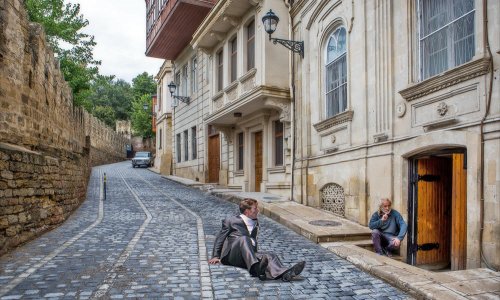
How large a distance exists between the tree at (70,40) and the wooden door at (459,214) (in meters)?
19.8

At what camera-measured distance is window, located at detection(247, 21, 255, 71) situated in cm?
1512

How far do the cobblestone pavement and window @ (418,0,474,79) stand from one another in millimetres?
4075

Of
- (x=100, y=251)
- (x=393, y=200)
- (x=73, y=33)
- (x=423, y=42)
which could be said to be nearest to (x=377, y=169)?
(x=393, y=200)

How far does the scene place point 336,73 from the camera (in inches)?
443

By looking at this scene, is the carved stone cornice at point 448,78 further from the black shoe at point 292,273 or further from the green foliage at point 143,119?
the green foliage at point 143,119

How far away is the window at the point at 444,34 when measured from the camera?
703 centimetres

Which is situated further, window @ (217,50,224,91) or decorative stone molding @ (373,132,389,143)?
window @ (217,50,224,91)

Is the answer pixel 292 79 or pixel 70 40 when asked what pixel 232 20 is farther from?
pixel 70 40

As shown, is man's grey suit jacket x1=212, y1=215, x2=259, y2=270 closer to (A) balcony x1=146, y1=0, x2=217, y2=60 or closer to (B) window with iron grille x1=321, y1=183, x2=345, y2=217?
(B) window with iron grille x1=321, y1=183, x2=345, y2=217

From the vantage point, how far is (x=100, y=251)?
7.16 metres

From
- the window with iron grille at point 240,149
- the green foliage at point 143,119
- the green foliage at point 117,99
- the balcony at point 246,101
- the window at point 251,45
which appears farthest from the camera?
the green foliage at point 117,99

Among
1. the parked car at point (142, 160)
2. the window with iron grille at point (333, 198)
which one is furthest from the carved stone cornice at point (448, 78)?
the parked car at point (142, 160)

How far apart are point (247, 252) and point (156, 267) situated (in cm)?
148

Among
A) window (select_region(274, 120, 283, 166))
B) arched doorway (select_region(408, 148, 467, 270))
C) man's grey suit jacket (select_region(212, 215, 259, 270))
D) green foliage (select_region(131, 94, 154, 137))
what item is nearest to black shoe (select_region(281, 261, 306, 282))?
man's grey suit jacket (select_region(212, 215, 259, 270))
